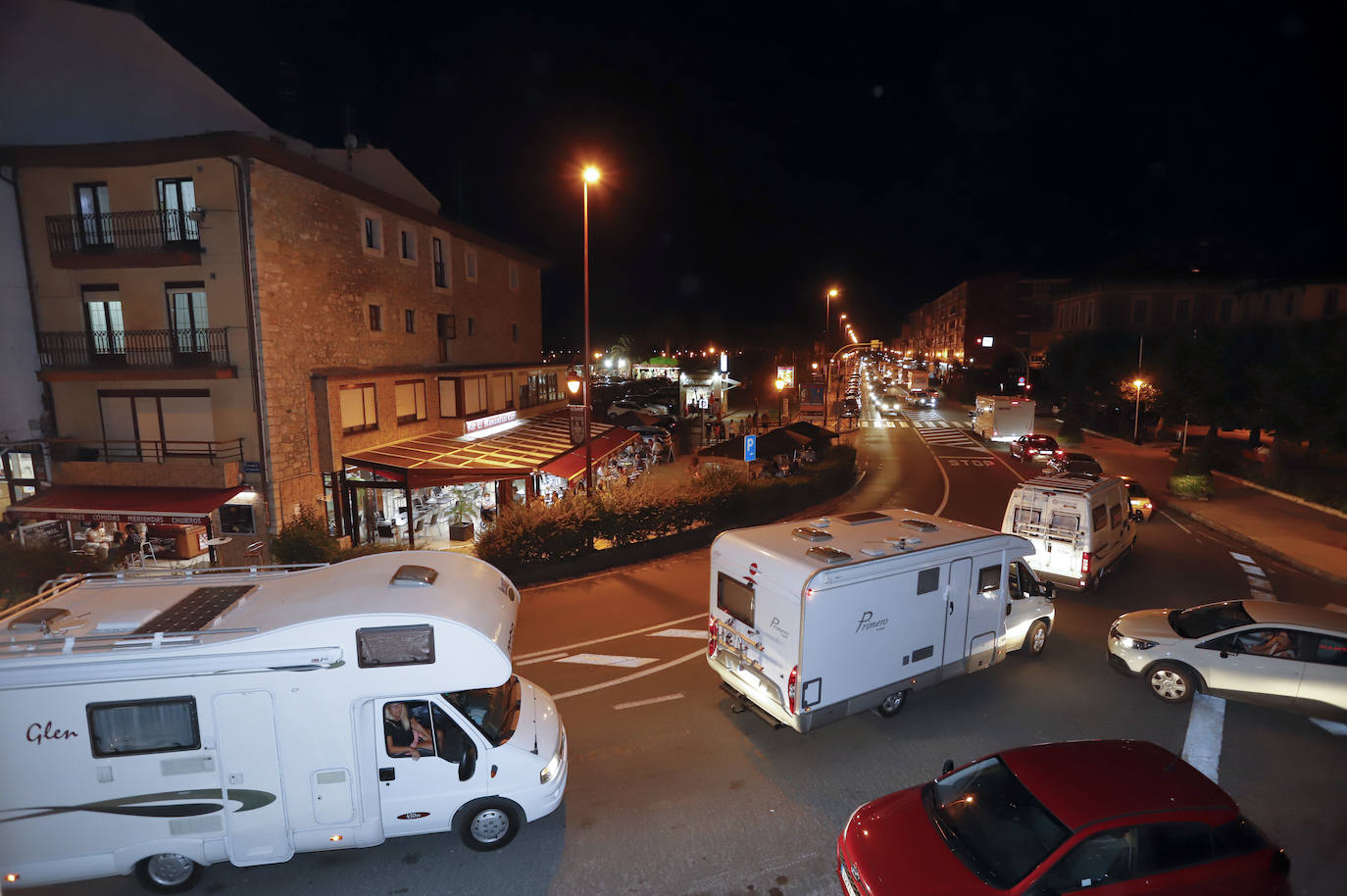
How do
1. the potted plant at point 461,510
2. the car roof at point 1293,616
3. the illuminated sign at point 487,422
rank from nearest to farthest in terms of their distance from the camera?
the car roof at point 1293,616, the potted plant at point 461,510, the illuminated sign at point 487,422

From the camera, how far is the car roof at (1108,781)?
5.06 m

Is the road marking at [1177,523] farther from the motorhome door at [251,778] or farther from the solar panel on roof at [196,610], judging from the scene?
the solar panel on roof at [196,610]

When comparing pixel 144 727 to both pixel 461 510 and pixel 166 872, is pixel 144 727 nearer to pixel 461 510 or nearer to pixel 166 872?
pixel 166 872

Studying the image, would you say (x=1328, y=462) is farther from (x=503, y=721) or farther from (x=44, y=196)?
(x=44, y=196)

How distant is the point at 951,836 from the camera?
534 cm

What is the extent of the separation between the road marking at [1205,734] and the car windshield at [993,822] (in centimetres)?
372

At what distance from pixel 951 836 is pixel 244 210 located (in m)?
19.4

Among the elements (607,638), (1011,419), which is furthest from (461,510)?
(1011,419)

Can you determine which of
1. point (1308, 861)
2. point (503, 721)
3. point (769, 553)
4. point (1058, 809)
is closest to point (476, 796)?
point (503, 721)

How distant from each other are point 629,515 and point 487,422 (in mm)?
10512

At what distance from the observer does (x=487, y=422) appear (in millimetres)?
25188

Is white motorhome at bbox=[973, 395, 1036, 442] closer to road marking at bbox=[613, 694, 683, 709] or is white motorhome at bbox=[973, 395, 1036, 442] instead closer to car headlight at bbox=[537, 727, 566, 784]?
road marking at bbox=[613, 694, 683, 709]

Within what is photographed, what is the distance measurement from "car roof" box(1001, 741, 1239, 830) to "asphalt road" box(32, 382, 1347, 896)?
2072 millimetres

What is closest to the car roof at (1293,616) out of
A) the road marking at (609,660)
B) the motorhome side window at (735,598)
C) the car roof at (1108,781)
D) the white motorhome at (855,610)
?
the white motorhome at (855,610)
